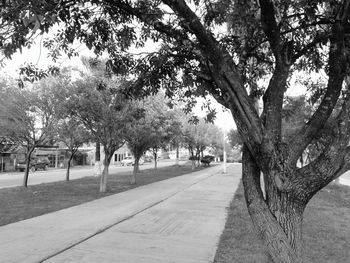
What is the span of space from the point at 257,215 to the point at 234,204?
965 cm

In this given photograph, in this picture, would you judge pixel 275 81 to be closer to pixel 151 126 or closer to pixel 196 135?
pixel 151 126

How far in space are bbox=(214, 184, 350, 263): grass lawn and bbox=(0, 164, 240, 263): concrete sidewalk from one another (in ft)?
0.96

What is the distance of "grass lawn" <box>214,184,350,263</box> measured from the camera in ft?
22.4

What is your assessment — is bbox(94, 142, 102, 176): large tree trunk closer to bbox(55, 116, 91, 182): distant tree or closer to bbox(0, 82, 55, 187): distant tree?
bbox(55, 116, 91, 182): distant tree

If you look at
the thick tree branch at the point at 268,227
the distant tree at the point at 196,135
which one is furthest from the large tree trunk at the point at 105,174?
the distant tree at the point at 196,135

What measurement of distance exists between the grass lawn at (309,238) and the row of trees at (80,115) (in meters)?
6.55

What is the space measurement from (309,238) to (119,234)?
12.8 ft

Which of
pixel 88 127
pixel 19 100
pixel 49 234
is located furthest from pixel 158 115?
pixel 49 234

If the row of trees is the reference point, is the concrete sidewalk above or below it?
below

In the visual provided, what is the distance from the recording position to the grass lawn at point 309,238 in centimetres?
684

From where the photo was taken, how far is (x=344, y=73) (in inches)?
158

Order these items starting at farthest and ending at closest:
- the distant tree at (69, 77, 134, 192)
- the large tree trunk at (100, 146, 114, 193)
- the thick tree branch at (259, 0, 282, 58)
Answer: the large tree trunk at (100, 146, 114, 193) < the distant tree at (69, 77, 134, 192) < the thick tree branch at (259, 0, 282, 58)

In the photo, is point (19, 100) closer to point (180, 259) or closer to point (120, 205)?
point (120, 205)

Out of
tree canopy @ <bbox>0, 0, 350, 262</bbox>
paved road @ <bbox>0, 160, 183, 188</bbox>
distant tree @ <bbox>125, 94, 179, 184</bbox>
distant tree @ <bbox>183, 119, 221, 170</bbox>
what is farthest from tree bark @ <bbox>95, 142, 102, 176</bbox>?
tree canopy @ <bbox>0, 0, 350, 262</bbox>
